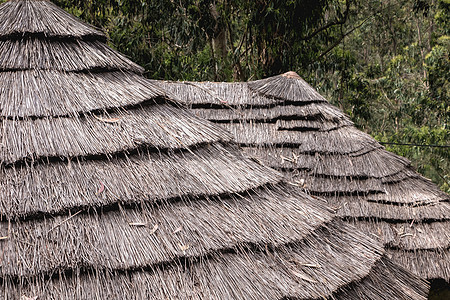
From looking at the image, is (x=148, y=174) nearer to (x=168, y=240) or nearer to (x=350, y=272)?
(x=168, y=240)

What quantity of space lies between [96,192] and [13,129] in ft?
2.20

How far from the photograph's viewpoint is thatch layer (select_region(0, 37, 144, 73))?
3.17 meters

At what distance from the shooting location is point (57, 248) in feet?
7.95

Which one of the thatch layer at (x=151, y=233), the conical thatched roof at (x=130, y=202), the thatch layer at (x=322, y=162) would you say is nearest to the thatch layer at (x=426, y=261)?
the thatch layer at (x=322, y=162)

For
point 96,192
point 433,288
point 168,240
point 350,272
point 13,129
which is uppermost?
point 13,129

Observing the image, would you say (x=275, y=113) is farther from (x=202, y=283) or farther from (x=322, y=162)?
(x=202, y=283)

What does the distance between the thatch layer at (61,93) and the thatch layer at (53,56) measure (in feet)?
0.19

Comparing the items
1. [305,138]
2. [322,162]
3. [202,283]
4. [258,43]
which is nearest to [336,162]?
[322,162]

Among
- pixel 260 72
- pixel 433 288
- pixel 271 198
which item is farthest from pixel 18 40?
pixel 260 72

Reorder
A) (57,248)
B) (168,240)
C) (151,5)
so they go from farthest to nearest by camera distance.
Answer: (151,5), (168,240), (57,248)

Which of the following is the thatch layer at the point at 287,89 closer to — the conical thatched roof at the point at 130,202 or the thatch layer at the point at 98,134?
the conical thatched roof at the point at 130,202

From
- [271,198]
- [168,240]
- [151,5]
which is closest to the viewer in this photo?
[168,240]

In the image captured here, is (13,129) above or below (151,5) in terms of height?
below

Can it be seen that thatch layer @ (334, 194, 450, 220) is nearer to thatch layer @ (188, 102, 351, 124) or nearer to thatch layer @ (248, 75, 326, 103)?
thatch layer @ (188, 102, 351, 124)
